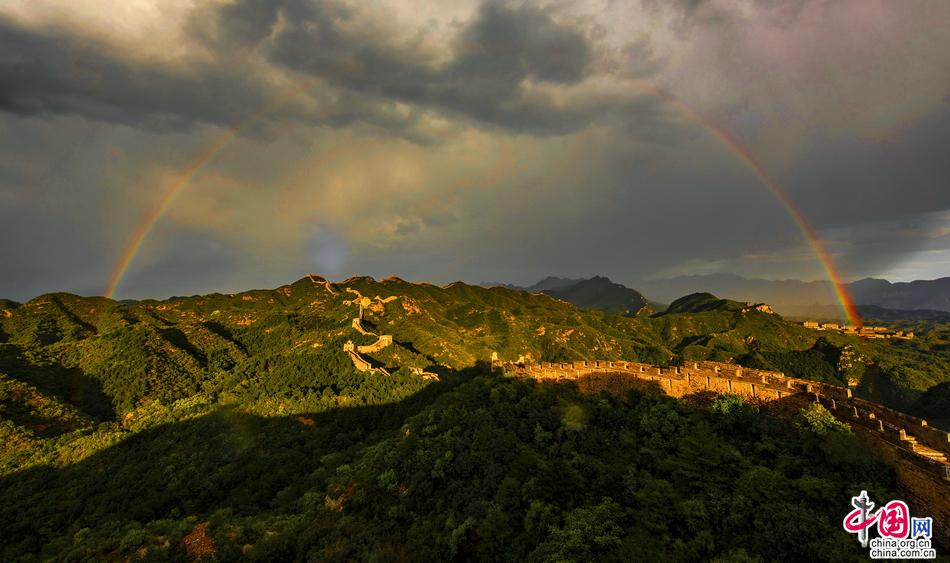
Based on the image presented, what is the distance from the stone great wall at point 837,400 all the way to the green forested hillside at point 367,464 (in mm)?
1391

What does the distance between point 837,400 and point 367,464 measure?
3933 cm

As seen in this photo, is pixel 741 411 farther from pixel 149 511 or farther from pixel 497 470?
pixel 149 511

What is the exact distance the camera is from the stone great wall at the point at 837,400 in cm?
1959

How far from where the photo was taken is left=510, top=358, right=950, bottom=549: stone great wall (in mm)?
19594

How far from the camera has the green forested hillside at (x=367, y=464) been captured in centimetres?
2280

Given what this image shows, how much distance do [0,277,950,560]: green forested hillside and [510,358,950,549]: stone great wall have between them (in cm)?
139

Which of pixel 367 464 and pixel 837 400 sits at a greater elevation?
pixel 837 400

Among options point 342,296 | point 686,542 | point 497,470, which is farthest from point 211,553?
point 342,296

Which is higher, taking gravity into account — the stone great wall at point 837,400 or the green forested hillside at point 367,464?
the stone great wall at point 837,400

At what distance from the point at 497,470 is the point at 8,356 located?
119006 mm

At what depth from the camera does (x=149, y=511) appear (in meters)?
48.7

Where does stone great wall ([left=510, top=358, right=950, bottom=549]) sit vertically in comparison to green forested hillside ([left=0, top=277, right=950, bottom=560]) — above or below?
above

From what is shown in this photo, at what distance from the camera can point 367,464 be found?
40656 mm

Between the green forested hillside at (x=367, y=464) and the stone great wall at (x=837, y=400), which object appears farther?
the green forested hillside at (x=367, y=464)
